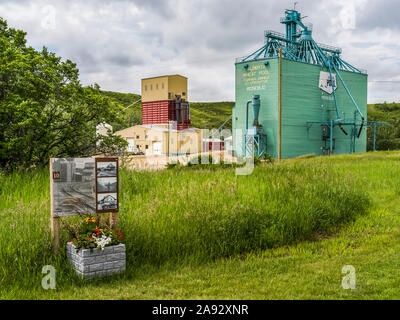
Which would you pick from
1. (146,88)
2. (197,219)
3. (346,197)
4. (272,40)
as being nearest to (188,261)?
(197,219)

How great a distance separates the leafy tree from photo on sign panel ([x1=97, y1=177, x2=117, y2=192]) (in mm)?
5628

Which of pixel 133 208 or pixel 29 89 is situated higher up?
pixel 29 89

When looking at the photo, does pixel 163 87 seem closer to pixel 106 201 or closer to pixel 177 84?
pixel 177 84

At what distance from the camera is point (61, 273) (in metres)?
5.44

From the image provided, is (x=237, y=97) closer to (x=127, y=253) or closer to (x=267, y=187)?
(x=267, y=187)

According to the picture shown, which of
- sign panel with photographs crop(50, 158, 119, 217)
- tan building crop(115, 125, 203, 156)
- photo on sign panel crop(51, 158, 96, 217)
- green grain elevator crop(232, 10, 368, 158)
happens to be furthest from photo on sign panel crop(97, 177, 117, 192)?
green grain elevator crop(232, 10, 368, 158)

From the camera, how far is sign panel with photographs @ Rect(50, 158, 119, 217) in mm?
5906

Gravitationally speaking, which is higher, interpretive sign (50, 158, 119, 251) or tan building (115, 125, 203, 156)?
tan building (115, 125, 203, 156)

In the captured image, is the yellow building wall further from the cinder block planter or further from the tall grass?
the cinder block planter

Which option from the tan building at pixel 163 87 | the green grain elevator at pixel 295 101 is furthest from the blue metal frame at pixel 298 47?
the tan building at pixel 163 87

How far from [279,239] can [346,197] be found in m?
3.58

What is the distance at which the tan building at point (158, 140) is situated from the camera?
108 feet

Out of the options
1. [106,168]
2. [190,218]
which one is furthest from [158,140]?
[106,168]

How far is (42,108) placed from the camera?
42.5 ft
